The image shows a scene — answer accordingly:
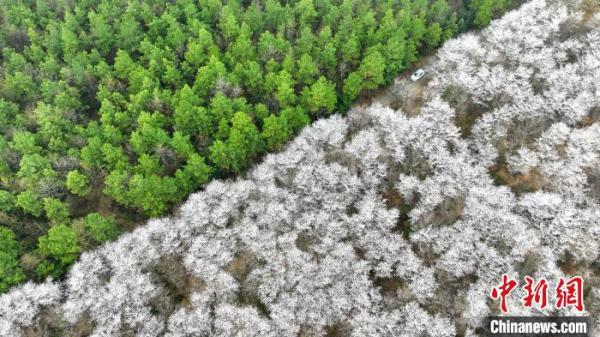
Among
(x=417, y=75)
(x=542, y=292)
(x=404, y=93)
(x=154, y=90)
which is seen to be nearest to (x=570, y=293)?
(x=542, y=292)

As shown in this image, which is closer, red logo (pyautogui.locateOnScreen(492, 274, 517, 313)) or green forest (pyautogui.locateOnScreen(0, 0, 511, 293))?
red logo (pyautogui.locateOnScreen(492, 274, 517, 313))

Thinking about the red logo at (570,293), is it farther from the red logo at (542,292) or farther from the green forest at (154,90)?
the green forest at (154,90)

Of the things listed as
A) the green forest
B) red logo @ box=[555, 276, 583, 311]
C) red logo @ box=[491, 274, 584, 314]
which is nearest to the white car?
the green forest

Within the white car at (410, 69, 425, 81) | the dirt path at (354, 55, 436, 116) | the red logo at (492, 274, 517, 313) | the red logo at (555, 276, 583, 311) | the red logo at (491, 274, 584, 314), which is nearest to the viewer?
the red logo at (555, 276, 583, 311)

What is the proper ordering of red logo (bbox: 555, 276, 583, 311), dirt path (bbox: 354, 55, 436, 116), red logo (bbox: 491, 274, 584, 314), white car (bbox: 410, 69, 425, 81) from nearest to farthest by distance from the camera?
red logo (bbox: 555, 276, 583, 311), red logo (bbox: 491, 274, 584, 314), dirt path (bbox: 354, 55, 436, 116), white car (bbox: 410, 69, 425, 81)

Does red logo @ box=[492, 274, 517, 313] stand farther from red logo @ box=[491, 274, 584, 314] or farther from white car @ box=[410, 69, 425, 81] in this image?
white car @ box=[410, 69, 425, 81]

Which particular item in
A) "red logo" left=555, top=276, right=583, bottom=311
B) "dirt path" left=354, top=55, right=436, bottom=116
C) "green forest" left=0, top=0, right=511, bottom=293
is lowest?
"red logo" left=555, top=276, right=583, bottom=311

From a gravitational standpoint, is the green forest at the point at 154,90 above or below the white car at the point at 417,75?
above

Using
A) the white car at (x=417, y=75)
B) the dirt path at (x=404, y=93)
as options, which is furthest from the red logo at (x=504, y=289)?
the white car at (x=417, y=75)

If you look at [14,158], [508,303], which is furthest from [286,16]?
[508,303]

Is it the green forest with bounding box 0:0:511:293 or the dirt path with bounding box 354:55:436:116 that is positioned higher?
the green forest with bounding box 0:0:511:293
